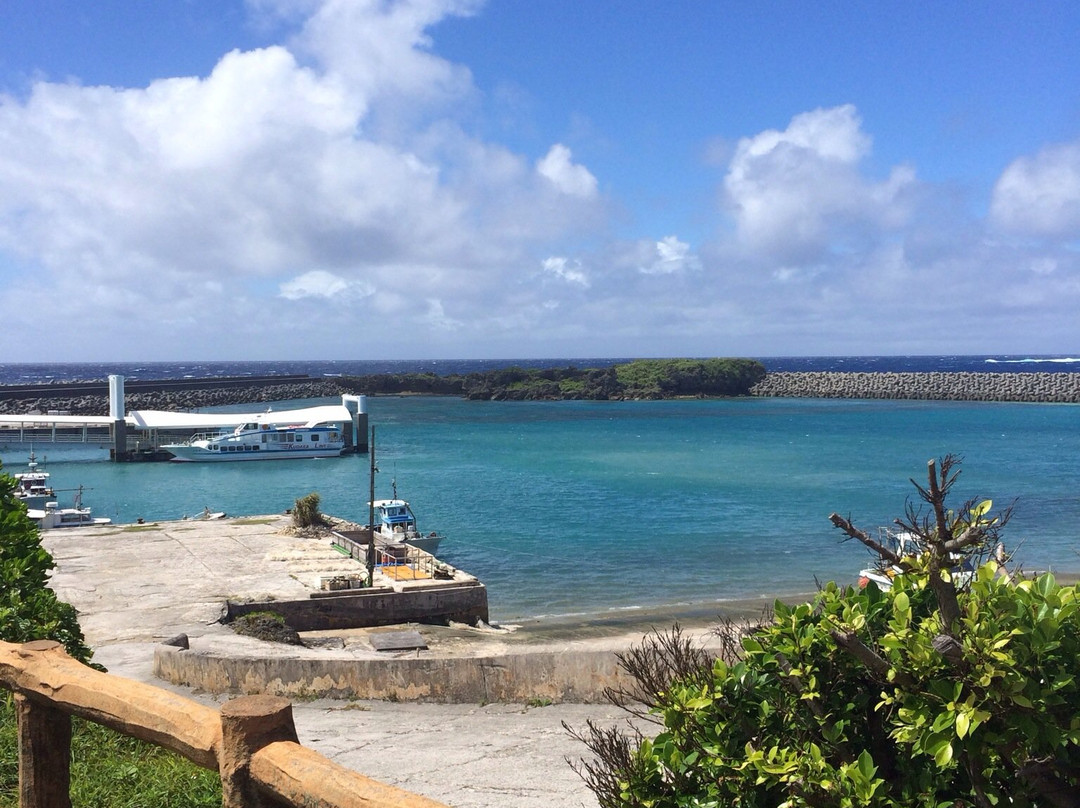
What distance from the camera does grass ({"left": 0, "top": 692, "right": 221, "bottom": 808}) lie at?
17.3 feet

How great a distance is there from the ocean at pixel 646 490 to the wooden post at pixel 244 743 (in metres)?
10.2

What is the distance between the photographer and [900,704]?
3.62 metres

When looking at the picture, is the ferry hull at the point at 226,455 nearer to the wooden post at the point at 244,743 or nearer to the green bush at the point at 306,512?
the green bush at the point at 306,512

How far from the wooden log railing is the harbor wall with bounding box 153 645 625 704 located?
7751 millimetres

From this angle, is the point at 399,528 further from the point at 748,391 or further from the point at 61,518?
the point at 748,391

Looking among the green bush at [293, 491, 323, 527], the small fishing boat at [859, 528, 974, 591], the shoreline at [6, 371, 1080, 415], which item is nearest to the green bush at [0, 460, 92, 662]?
the small fishing boat at [859, 528, 974, 591]

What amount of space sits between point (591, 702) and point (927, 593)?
8.10 meters

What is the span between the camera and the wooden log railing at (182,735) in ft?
9.89

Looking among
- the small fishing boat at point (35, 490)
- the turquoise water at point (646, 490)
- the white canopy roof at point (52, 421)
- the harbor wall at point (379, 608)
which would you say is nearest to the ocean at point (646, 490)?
the turquoise water at point (646, 490)

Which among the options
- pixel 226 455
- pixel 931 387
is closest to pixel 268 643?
pixel 226 455

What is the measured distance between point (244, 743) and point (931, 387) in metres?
147

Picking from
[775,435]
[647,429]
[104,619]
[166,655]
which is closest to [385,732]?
[166,655]

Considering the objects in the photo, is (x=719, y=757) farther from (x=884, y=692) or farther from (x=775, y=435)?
(x=775, y=435)

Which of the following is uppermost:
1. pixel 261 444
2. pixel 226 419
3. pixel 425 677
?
pixel 425 677
